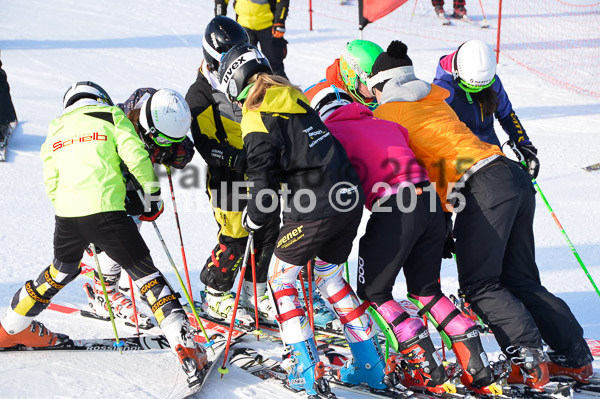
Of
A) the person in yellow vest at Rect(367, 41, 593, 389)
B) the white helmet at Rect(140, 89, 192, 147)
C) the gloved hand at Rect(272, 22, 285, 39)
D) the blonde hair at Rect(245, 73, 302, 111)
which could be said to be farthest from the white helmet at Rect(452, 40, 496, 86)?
the gloved hand at Rect(272, 22, 285, 39)

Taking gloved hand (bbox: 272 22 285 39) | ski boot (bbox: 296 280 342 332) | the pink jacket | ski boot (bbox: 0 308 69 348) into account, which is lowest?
ski boot (bbox: 296 280 342 332)

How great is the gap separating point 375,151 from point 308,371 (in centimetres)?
130

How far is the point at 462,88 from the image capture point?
489 centimetres

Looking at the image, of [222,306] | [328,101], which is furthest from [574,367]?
[222,306]

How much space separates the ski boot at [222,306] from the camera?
5098 millimetres

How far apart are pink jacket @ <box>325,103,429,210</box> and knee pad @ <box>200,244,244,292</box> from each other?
4.59 feet

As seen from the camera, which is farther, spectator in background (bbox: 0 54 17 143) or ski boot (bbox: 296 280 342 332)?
spectator in background (bbox: 0 54 17 143)

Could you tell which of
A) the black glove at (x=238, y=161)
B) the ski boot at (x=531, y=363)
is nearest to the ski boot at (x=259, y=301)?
the black glove at (x=238, y=161)

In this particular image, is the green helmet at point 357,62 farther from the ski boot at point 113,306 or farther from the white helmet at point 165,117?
the ski boot at point 113,306

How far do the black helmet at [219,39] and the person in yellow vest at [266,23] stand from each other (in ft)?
17.1

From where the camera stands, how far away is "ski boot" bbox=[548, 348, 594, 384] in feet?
13.7

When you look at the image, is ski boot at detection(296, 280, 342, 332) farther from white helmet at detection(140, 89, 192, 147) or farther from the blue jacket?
the blue jacket

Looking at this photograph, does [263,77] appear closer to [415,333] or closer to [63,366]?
[415,333]

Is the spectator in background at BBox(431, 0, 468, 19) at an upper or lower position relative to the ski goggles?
upper
